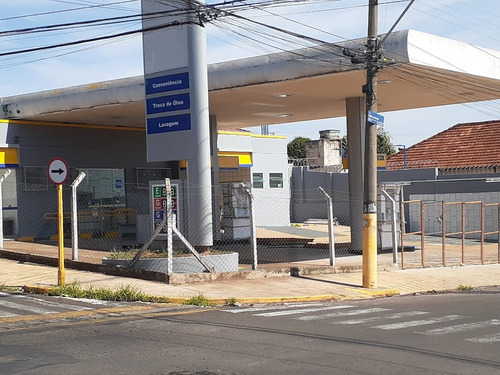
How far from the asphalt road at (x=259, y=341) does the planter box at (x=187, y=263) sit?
122 inches

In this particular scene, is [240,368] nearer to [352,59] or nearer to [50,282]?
[50,282]

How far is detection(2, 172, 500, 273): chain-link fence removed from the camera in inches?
674

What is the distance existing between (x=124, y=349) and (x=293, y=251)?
16.0 m

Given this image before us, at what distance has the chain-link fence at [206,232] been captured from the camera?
674 inches

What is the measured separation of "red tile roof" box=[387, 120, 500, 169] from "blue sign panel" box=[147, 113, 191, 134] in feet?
77.3

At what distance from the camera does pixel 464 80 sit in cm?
2136

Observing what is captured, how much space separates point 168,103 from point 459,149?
26419 millimetres

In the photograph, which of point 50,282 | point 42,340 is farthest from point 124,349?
point 50,282

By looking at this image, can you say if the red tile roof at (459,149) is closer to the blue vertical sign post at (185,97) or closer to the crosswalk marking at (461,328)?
the blue vertical sign post at (185,97)

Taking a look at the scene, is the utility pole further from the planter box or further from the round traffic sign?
the round traffic sign

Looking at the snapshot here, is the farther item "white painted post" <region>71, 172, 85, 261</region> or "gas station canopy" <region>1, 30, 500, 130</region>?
"gas station canopy" <region>1, 30, 500, 130</region>

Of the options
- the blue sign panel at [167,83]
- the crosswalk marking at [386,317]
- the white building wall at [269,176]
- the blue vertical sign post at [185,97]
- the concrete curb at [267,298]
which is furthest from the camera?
the white building wall at [269,176]

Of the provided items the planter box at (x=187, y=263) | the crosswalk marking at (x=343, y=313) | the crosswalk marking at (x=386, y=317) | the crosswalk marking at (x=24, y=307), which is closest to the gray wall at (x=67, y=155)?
the planter box at (x=187, y=263)

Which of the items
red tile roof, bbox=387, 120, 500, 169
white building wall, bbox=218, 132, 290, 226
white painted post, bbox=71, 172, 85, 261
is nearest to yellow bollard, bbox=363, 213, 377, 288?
white painted post, bbox=71, 172, 85, 261
